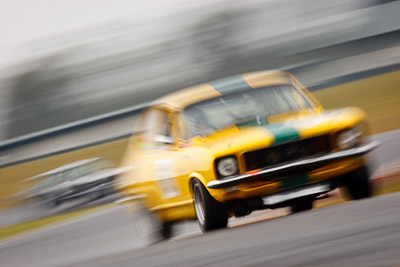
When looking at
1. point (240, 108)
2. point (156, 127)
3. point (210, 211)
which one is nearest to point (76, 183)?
point (156, 127)

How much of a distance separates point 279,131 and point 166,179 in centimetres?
138

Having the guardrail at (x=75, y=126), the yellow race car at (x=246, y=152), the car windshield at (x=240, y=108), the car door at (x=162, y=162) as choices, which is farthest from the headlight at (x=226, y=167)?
the guardrail at (x=75, y=126)

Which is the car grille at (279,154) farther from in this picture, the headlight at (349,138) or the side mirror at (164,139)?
the side mirror at (164,139)

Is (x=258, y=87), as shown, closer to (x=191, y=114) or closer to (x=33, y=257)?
(x=191, y=114)

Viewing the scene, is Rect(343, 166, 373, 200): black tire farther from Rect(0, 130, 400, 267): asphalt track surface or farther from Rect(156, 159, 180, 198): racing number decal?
Rect(156, 159, 180, 198): racing number decal

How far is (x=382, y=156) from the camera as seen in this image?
11.3 meters

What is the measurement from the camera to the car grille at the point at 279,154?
6.31m

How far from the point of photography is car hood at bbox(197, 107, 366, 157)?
6.32 meters

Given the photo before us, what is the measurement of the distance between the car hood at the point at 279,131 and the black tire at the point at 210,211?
1.18ft

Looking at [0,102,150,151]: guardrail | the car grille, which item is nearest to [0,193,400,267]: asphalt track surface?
the car grille

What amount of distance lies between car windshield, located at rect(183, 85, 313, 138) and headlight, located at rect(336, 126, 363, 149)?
745 mm

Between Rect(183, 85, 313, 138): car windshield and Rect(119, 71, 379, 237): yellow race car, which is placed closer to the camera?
Rect(119, 71, 379, 237): yellow race car

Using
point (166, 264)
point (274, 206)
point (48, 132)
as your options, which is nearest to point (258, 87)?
point (274, 206)

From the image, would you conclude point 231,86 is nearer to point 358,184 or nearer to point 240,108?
point 240,108
